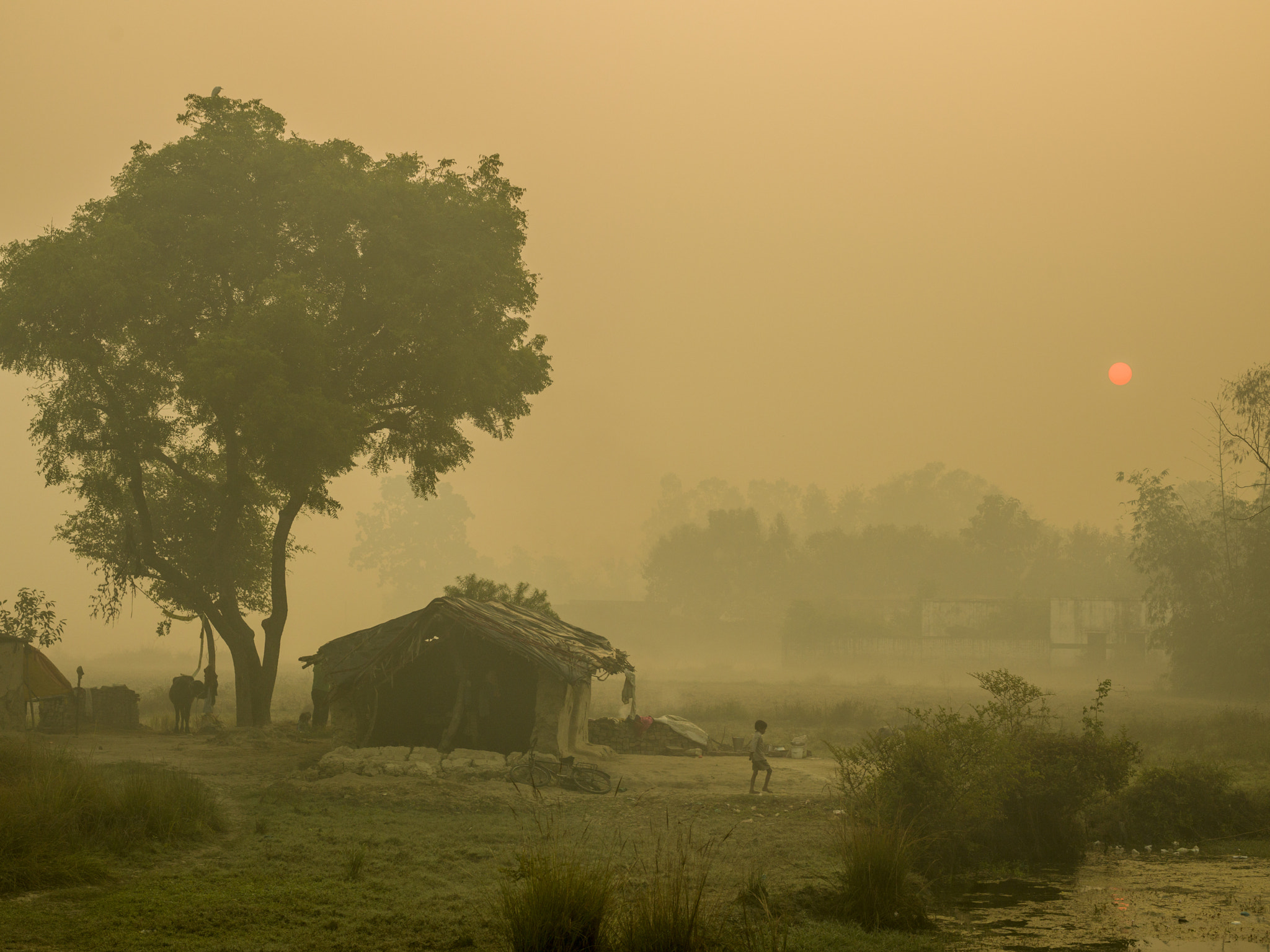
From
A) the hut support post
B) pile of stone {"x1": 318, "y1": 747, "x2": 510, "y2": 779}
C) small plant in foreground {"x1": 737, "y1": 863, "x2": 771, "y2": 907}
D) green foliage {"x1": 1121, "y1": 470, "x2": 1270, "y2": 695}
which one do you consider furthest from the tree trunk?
green foliage {"x1": 1121, "y1": 470, "x2": 1270, "y2": 695}

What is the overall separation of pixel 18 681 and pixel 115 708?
2.90 metres

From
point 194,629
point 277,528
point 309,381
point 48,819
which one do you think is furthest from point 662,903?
point 194,629

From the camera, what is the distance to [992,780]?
14.6 m

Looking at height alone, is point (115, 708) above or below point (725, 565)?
below

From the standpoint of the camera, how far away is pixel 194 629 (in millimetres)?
123625

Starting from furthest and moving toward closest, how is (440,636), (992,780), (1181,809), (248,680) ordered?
(248,680) < (440,636) < (1181,809) < (992,780)

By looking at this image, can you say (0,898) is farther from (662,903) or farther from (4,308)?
(4,308)

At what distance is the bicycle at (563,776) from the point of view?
18047 mm

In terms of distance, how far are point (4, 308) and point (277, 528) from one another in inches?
315

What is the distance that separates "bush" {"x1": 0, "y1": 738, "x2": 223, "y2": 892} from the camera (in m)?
10.1

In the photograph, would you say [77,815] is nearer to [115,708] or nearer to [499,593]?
[115,708]

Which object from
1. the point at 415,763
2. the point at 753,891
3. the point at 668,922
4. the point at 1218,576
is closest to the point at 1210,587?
the point at 1218,576

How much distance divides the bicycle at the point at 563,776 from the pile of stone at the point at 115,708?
13352 mm

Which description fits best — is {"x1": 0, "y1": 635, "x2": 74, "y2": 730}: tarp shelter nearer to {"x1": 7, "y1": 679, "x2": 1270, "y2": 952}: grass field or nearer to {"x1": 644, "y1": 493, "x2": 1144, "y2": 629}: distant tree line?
{"x1": 7, "y1": 679, "x2": 1270, "y2": 952}: grass field
